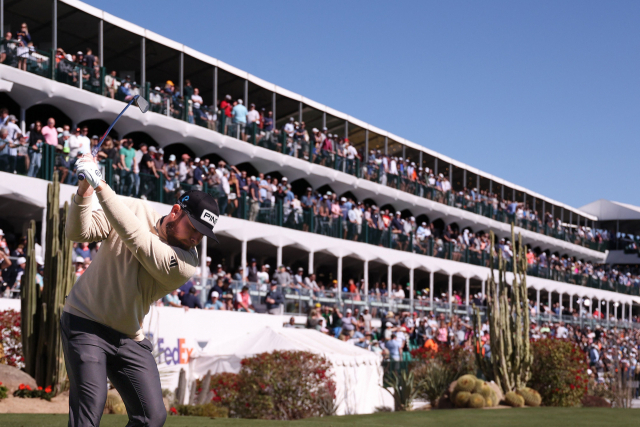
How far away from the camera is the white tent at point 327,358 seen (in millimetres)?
17031

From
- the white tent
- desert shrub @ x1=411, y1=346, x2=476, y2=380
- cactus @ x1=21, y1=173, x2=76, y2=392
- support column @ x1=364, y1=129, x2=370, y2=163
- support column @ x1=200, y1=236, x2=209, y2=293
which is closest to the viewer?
cactus @ x1=21, y1=173, x2=76, y2=392

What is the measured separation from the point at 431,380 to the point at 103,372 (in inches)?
612

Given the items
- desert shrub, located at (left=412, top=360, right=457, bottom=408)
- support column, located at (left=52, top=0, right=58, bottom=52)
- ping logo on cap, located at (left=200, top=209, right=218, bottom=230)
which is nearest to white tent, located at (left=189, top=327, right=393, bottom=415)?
desert shrub, located at (left=412, top=360, right=457, bottom=408)

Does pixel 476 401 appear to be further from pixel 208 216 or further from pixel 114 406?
pixel 208 216

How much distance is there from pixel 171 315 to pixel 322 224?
12744 millimetres

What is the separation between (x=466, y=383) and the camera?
18.1 m

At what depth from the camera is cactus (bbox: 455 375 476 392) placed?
1802cm

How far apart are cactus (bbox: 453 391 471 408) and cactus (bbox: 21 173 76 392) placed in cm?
938

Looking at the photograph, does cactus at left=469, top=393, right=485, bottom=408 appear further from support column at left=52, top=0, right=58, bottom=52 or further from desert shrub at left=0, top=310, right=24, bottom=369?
support column at left=52, top=0, right=58, bottom=52

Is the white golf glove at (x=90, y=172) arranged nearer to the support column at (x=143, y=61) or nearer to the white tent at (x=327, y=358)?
the white tent at (x=327, y=358)

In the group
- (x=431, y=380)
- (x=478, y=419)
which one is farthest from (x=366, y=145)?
(x=478, y=419)

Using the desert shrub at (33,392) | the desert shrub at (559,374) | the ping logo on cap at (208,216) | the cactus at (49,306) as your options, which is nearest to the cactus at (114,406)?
the desert shrub at (33,392)

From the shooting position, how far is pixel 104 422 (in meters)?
9.29

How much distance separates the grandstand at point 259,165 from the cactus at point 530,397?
703 centimetres
